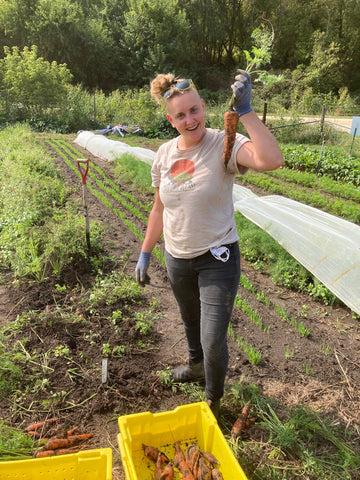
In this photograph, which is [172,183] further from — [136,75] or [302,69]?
[136,75]

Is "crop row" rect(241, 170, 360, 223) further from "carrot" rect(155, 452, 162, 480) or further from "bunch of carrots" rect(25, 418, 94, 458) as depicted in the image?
"bunch of carrots" rect(25, 418, 94, 458)

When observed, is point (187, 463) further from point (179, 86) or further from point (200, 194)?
point (179, 86)

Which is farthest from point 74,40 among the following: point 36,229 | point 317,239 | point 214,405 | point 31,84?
point 214,405

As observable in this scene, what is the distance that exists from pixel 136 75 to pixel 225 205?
109ft

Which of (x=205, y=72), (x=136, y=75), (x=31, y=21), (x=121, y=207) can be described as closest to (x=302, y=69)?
(x=205, y=72)

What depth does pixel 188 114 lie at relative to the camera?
6.13 ft

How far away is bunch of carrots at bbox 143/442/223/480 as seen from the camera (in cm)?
186

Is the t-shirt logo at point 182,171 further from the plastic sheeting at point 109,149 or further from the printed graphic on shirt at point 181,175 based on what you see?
the plastic sheeting at point 109,149

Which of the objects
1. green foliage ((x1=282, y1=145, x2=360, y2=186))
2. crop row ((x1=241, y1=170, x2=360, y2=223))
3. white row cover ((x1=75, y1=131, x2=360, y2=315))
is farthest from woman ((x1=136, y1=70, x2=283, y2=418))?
green foliage ((x1=282, y1=145, x2=360, y2=186))

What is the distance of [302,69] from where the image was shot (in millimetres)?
26156

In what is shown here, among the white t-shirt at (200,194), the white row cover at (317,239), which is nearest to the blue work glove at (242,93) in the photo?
the white t-shirt at (200,194)

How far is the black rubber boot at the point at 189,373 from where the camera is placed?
2.62m

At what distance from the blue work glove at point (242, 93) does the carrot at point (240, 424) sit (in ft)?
5.97

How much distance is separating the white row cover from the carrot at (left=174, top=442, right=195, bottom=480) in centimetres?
226
